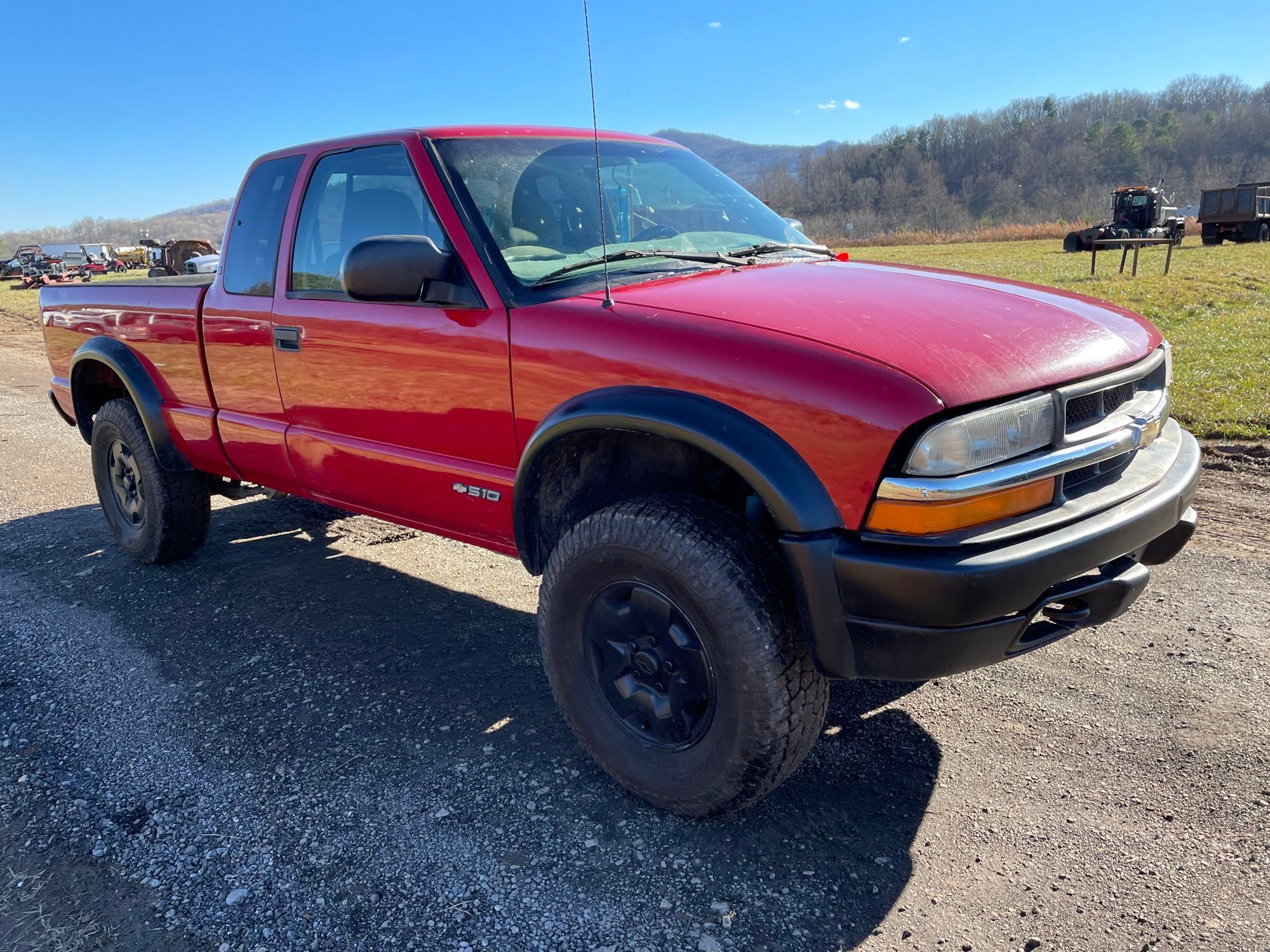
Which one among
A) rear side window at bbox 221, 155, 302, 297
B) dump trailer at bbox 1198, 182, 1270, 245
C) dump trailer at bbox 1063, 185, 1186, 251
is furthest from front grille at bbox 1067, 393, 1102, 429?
dump trailer at bbox 1198, 182, 1270, 245

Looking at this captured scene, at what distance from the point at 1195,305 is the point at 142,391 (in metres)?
14.1

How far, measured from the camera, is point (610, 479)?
2.94m

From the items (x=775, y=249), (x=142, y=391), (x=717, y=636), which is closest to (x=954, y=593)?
(x=717, y=636)

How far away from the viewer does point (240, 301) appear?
150 inches

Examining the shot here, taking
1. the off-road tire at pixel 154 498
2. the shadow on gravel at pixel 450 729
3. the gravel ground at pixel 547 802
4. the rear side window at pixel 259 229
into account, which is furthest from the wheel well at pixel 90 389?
the gravel ground at pixel 547 802

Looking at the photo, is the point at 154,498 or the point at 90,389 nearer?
the point at 154,498

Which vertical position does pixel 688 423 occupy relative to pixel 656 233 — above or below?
below

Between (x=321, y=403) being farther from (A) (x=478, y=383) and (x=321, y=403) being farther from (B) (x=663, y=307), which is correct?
(B) (x=663, y=307)

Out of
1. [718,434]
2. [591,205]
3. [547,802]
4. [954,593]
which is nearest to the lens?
[954,593]

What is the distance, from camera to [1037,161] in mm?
110625

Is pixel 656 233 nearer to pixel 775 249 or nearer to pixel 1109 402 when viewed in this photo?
pixel 775 249

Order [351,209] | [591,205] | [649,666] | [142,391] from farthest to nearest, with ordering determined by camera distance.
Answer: [142,391] < [351,209] < [591,205] < [649,666]

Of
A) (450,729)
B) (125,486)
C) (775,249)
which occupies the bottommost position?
(450,729)

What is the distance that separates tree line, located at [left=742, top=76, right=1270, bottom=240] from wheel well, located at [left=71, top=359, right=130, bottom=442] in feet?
274
